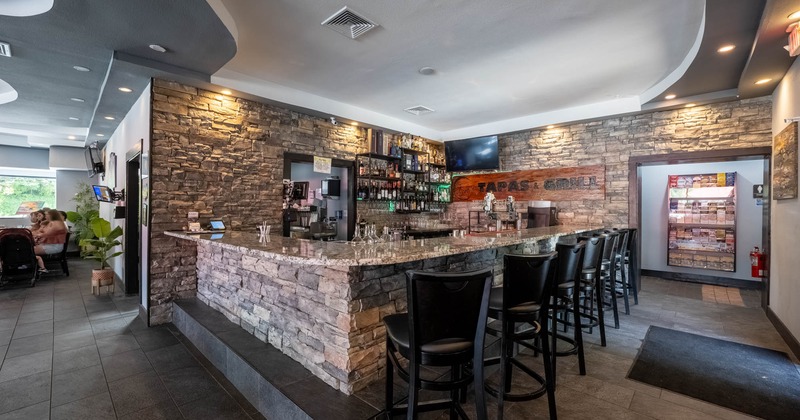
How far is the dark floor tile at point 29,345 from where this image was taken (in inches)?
137

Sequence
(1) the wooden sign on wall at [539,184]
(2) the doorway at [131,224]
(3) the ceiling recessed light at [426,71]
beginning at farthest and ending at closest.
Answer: (1) the wooden sign on wall at [539,184], (2) the doorway at [131,224], (3) the ceiling recessed light at [426,71]

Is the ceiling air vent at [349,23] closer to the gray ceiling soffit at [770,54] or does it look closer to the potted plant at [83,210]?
the gray ceiling soffit at [770,54]

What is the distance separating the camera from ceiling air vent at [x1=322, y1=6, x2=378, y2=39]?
3244 millimetres

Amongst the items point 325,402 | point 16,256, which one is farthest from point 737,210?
point 16,256

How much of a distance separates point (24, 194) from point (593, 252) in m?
14.7

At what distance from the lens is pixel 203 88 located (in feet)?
14.8

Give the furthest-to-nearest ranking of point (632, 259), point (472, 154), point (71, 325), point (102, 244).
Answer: point (472, 154) → point (102, 244) → point (632, 259) → point (71, 325)

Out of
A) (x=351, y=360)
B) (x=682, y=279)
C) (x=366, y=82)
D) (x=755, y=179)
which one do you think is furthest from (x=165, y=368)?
(x=755, y=179)

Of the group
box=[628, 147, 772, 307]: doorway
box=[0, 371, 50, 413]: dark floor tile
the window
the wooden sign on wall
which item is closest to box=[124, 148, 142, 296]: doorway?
box=[0, 371, 50, 413]: dark floor tile

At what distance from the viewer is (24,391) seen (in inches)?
109

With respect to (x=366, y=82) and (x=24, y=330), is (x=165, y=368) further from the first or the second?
(x=366, y=82)

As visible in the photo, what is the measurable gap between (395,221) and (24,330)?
5.56m

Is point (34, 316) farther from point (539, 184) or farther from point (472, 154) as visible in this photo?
point (539, 184)

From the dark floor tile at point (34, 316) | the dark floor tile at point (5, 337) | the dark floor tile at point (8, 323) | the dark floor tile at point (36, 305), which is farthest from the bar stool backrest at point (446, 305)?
the dark floor tile at point (36, 305)
